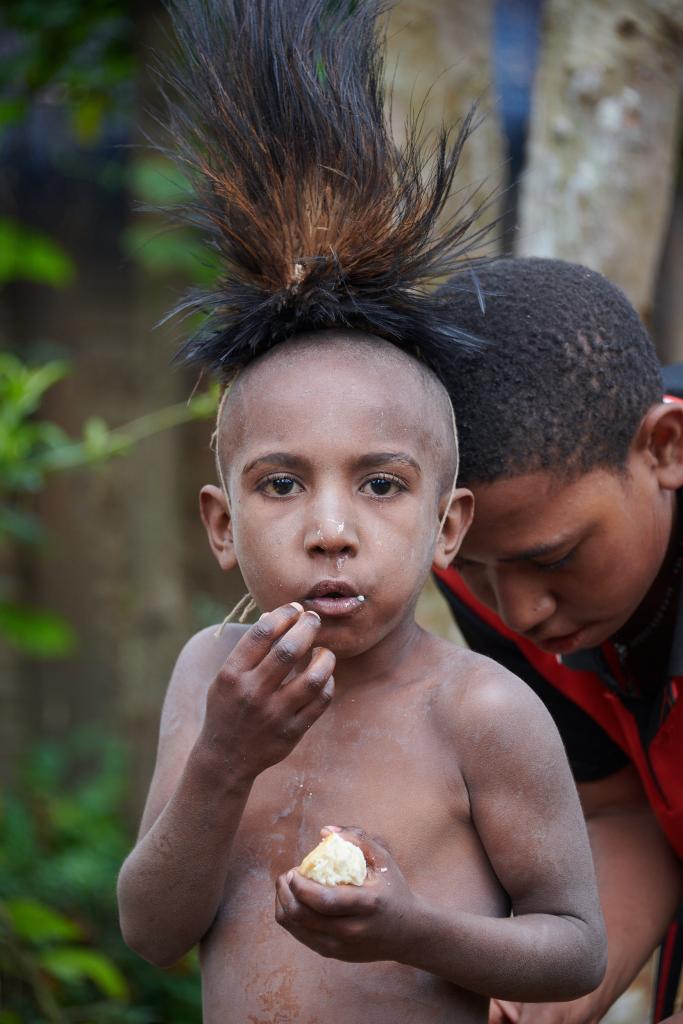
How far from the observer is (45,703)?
7.17m

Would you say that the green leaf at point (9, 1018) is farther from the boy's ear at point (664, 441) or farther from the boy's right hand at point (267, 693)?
the boy's ear at point (664, 441)

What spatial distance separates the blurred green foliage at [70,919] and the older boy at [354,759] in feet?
7.00

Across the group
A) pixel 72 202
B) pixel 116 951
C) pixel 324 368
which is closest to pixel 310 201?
pixel 324 368

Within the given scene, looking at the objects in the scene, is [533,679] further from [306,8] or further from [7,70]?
[7,70]

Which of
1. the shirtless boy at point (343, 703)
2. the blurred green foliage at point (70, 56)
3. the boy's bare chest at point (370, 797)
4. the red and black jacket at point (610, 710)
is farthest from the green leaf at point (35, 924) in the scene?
the blurred green foliage at point (70, 56)

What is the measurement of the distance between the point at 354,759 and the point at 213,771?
0.26m

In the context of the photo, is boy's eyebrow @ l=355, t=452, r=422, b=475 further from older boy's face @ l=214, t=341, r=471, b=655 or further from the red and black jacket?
the red and black jacket

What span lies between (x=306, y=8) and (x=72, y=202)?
5385 millimetres

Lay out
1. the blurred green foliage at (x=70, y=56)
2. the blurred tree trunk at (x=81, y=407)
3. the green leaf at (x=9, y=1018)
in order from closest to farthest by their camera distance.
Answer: the green leaf at (x=9, y=1018)
the blurred green foliage at (x=70, y=56)
the blurred tree trunk at (x=81, y=407)

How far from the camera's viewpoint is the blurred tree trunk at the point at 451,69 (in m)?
3.38

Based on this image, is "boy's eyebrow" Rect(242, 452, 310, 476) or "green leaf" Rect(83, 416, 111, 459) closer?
"boy's eyebrow" Rect(242, 452, 310, 476)

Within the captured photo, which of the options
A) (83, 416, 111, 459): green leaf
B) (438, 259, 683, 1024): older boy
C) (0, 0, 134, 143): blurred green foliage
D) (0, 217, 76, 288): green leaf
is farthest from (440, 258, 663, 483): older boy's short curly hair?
(0, 217, 76, 288): green leaf

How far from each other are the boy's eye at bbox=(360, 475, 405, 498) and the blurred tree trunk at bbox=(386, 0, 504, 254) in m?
1.64

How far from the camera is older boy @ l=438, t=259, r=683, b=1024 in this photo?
7.24ft
